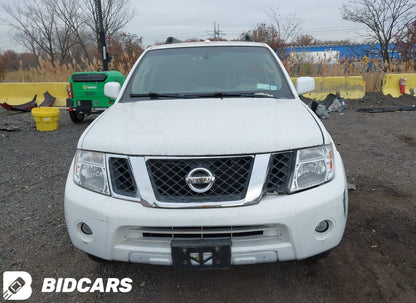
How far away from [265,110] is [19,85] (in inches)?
426

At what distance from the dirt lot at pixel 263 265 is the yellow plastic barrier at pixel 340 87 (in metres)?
5.43

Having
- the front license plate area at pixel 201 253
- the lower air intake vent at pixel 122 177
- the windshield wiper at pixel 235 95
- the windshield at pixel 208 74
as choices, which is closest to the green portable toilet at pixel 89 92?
the windshield at pixel 208 74

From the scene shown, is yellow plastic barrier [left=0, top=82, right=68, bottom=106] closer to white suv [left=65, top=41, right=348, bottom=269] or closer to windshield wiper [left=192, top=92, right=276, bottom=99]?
windshield wiper [left=192, top=92, right=276, bottom=99]

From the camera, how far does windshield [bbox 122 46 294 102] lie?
2979 millimetres

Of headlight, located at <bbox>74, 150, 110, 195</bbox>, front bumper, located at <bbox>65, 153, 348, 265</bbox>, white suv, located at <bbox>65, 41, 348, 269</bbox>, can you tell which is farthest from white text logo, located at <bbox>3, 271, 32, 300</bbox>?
headlight, located at <bbox>74, 150, 110, 195</bbox>

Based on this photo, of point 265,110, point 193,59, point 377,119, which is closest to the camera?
point 265,110

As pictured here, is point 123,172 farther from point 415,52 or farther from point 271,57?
point 415,52

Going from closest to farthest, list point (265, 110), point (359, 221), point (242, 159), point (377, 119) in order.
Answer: point (242, 159)
point (265, 110)
point (359, 221)
point (377, 119)

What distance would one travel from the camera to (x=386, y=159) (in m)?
4.92

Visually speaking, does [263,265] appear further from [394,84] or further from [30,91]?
[30,91]

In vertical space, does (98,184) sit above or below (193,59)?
below

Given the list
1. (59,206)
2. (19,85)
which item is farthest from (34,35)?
(59,206)

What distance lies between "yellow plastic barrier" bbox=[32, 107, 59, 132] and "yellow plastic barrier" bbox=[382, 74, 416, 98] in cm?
950

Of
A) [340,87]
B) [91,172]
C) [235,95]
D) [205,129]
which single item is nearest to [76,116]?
[235,95]
